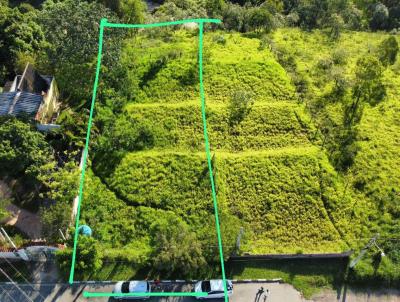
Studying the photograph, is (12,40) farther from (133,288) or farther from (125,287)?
(133,288)

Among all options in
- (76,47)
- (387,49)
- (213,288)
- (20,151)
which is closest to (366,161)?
(387,49)

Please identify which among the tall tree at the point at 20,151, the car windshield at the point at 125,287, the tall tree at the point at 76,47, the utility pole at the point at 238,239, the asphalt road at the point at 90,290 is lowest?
the asphalt road at the point at 90,290

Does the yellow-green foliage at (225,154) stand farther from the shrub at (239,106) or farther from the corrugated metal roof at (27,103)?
the corrugated metal roof at (27,103)

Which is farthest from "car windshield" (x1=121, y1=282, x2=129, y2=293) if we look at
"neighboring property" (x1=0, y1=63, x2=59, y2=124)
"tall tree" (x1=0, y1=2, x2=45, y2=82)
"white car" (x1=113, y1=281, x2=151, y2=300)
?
"tall tree" (x1=0, y1=2, x2=45, y2=82)

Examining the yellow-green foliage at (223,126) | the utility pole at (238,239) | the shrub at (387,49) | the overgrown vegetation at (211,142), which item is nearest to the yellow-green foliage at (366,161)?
the overgrown vegetation at (211,142)

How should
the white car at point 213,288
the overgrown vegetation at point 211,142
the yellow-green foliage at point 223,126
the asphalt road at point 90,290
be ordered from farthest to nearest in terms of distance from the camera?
the yellow-green foliage at point 223,126, the overgrown vegetation at point 211,142, the asphalt road at point 90,290, the white car at point 213,288

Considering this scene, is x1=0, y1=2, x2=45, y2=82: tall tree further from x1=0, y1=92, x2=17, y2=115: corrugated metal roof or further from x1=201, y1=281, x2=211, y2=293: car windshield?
x1=201, y1=281, x2=211, y2=293: car windshield

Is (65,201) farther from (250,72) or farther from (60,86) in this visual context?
(250,72)
